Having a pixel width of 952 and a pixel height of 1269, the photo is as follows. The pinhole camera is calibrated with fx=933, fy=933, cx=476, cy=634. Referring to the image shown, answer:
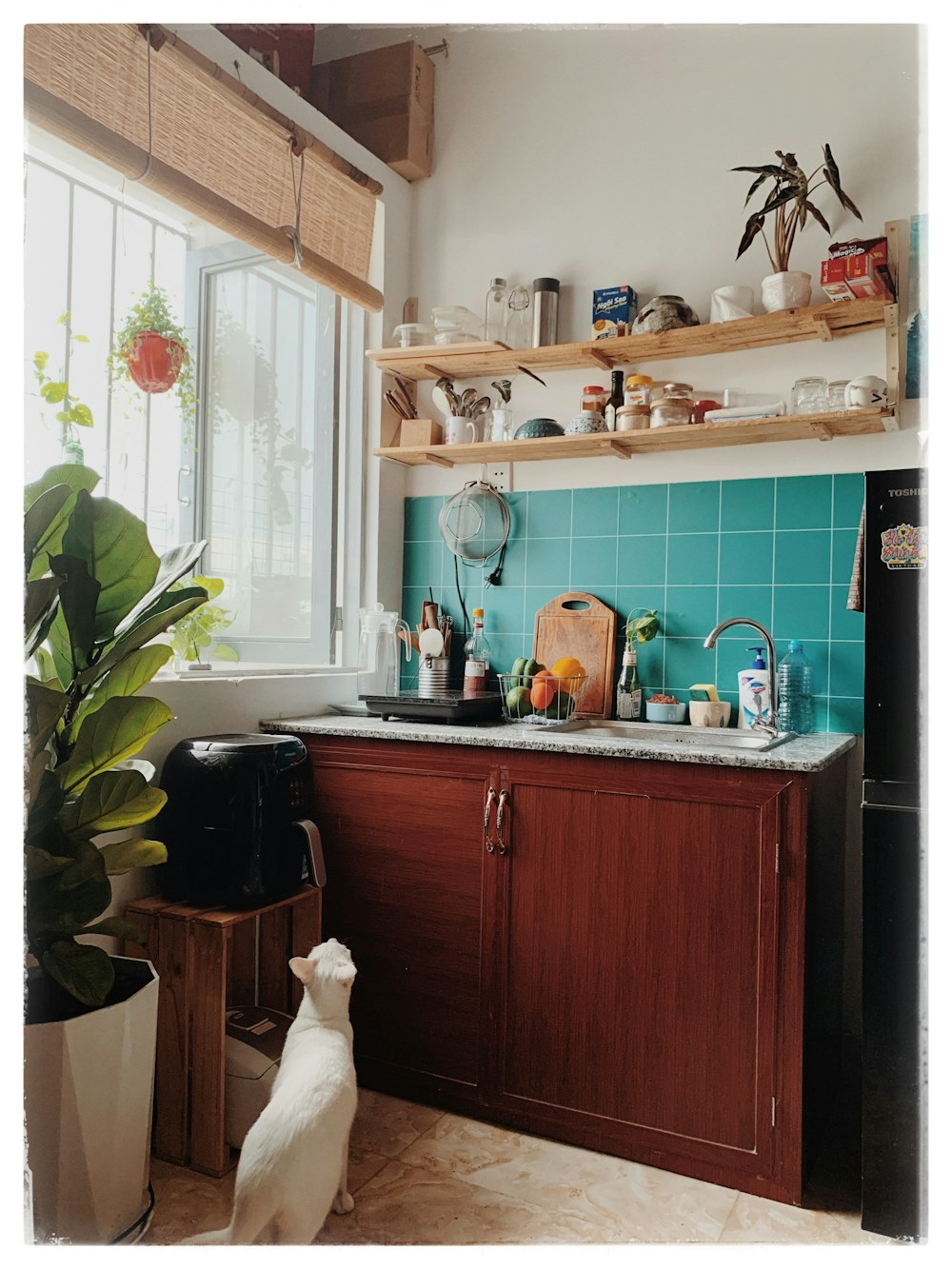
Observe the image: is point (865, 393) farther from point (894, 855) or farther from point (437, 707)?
point (437, 707)

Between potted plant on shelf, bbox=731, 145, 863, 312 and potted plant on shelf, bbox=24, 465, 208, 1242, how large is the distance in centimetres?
158

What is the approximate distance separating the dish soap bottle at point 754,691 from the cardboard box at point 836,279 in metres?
0.90

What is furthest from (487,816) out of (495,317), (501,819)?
(495,317)

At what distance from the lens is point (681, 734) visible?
2.40 meters

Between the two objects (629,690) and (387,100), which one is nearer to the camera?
(629,690)

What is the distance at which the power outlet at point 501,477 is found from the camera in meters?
2.82

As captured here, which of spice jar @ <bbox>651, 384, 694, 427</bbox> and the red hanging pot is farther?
spice jar @ <bbox>651, 384, 694, 427</bbox>

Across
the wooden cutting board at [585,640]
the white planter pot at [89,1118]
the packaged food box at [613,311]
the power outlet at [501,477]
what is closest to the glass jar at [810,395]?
the packaged food box at [613,311]

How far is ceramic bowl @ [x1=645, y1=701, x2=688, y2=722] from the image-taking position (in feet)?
8.16

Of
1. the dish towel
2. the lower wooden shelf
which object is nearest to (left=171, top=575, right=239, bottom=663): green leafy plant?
the lower wooden shelf

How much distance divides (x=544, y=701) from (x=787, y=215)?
141cm

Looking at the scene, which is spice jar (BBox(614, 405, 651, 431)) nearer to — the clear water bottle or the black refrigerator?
the clear water bottle

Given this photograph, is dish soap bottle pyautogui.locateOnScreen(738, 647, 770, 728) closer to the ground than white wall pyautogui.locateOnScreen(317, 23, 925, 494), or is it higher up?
closer to the ground

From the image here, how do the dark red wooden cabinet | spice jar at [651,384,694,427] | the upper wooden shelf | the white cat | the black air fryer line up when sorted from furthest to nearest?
spice jar at [651,384,694,427]
the upper wooden shelf
the black air fryer
the dark red wooden cabinet
the white cat
